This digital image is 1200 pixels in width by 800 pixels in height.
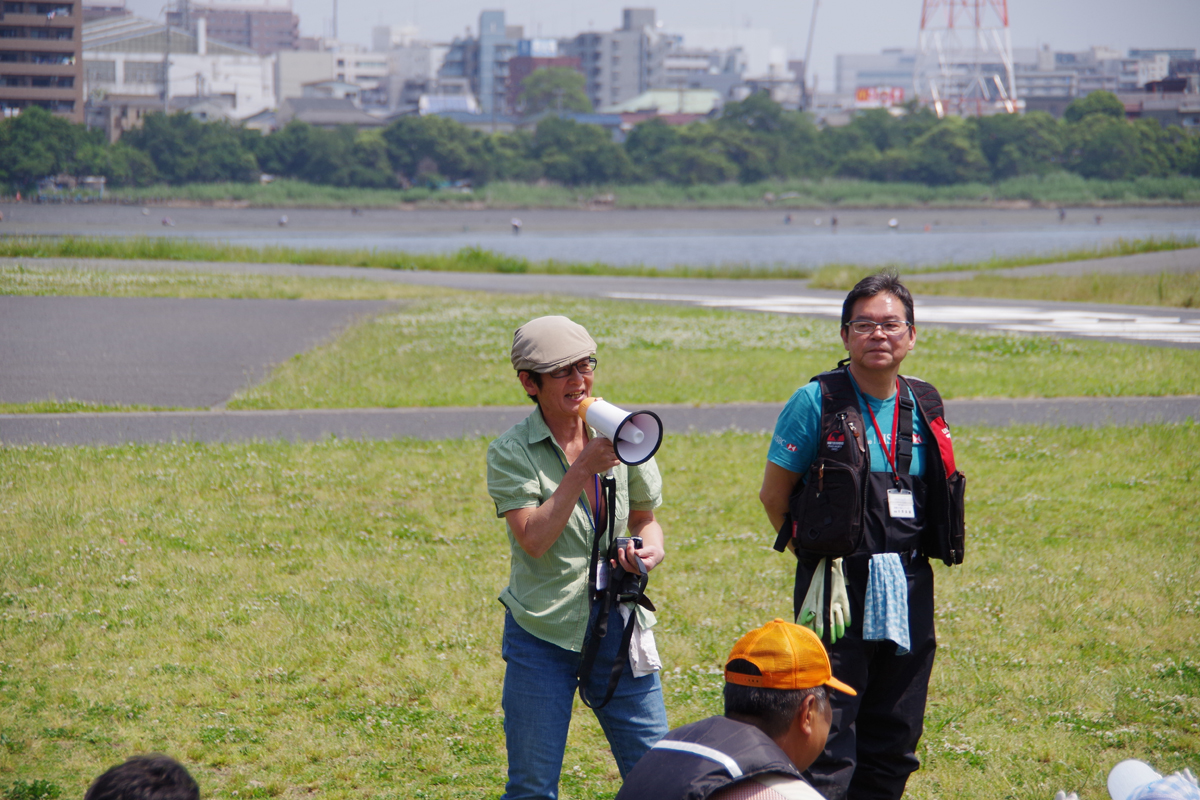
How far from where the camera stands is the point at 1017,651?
5977 mm

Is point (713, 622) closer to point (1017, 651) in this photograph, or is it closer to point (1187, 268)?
point (1017, 651)

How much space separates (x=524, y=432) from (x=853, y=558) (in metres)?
1.28

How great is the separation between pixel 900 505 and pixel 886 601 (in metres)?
0.34

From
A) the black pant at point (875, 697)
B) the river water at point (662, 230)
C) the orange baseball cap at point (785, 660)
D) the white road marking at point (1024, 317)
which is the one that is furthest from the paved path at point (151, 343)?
the river water at point (662, 230)

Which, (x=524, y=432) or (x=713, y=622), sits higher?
(x=524, y=432)

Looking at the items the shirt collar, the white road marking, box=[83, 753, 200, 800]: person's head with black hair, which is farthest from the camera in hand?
the white road marking

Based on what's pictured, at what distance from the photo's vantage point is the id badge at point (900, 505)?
12.0 feet

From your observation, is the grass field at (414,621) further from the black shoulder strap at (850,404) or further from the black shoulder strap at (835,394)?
the black shoulder strap at (835,394)

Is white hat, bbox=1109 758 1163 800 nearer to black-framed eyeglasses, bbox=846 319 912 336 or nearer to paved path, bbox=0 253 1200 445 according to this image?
black-framed eyeglasses, bbox=846 319 912 336

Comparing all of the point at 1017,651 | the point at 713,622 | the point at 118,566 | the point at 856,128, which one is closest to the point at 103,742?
the point at 118,566

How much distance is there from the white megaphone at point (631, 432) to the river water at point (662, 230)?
5104 centimetres

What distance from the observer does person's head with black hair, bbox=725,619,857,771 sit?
2.85 metres

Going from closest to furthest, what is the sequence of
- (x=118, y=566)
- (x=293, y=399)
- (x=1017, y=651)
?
(x=1017, y=651), (x=118, y=566), (x=293, y=399)

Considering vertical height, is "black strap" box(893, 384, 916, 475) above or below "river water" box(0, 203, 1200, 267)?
below
